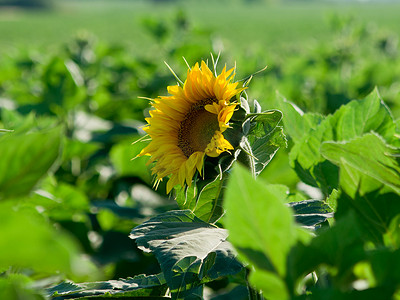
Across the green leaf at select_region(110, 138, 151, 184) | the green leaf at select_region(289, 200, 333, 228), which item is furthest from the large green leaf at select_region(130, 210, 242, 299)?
the green leaf at select_region(110, 138, 151, 184)

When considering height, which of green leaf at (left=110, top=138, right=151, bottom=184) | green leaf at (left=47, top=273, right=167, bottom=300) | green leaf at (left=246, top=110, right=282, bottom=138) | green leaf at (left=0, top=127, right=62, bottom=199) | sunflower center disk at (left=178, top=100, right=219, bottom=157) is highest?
Result: green leaf at (left=0, top=127, right=62, bottom=199)

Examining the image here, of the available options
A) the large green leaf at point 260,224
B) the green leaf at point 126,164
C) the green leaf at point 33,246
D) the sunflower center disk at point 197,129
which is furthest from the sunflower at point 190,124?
the green leaf at point 126,164

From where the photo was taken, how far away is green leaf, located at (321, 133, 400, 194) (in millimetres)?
574

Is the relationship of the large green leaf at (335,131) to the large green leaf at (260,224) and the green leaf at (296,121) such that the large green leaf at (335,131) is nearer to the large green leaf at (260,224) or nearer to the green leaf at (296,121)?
the green leaf at (296,121)

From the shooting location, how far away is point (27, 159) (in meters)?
0.42

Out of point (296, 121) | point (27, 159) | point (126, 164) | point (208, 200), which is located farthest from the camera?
point (126, 164)

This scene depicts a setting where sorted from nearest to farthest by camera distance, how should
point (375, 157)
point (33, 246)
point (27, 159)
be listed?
1. point (33, 246)
2. point (27, 159)
3. point (375, 157)

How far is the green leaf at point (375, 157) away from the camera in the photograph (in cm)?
57

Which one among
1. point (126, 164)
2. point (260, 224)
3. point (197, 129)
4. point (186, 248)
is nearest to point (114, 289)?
point (186, 248)

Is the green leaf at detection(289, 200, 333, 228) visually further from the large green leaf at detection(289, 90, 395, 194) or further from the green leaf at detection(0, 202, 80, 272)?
the green leaf at detection(0, 202, 80, 272)

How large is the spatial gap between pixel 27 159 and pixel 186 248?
299mm

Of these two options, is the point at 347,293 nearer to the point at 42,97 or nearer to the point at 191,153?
the point at 191,153

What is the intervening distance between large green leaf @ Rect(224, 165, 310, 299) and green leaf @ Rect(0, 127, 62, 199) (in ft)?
0.52

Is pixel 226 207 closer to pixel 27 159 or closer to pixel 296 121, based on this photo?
pixel 27 159
